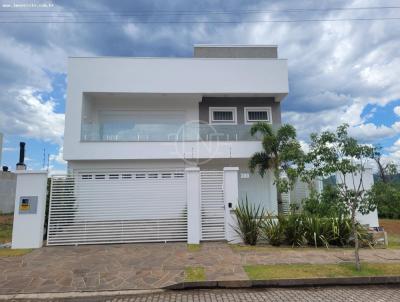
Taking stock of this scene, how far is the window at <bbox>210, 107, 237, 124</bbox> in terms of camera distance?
1664cm

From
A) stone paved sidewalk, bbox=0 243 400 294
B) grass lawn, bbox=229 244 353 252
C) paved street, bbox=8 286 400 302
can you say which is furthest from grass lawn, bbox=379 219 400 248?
paved street, bbox=8 286 400 302

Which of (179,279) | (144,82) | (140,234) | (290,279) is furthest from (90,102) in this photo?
(290,279)

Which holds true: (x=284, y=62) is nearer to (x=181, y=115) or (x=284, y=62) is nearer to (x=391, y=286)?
(x=181, y=115)

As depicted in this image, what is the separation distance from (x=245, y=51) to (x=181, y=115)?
609cm

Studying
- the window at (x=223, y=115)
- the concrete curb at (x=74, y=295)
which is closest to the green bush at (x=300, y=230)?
the concrete curb at (x=74, y=295)

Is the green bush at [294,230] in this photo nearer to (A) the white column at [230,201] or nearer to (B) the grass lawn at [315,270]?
(A) the white column at [230,201]

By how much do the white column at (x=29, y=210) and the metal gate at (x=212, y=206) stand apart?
492 centimetres

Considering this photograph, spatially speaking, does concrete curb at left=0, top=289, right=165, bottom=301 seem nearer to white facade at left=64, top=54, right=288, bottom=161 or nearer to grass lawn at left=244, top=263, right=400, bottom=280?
grass lawn at left=244, top=263, right=400, bottom=280

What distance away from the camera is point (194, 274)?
573cm

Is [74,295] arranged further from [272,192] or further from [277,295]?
[272,192]

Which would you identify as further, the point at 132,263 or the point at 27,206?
the point at 27,206

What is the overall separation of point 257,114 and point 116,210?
10711 mm

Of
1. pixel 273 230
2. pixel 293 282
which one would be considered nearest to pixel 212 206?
pixel 273 230

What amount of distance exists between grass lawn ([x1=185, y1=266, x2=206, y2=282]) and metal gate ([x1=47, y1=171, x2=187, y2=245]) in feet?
9.29
